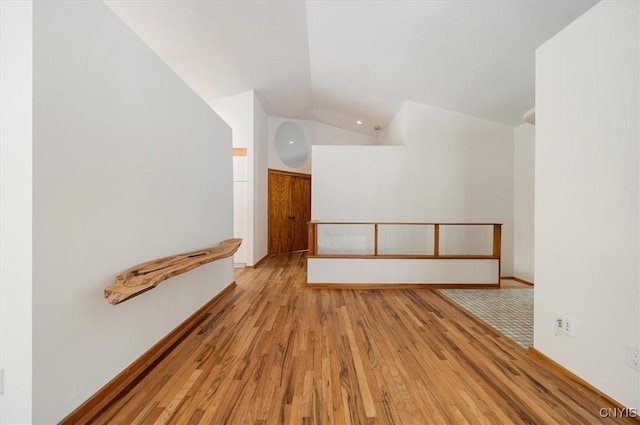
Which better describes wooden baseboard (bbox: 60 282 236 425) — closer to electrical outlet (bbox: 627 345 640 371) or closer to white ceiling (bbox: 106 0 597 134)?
electrical outlet (bbox: 627 345 640 371)

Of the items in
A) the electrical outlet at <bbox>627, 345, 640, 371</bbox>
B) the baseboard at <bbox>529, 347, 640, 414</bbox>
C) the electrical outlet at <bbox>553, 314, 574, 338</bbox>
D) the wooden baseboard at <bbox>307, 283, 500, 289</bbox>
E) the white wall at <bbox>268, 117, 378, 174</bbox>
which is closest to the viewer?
the electrical outlet at <bbox>627, 345, 640, 371</bbox>

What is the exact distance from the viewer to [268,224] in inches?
262

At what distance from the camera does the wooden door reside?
6.76 meters

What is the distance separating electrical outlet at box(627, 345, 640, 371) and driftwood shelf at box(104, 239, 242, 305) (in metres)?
2.79

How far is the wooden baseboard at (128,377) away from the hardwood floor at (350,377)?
0.19ft

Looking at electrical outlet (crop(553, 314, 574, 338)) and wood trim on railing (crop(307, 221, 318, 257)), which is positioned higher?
wood trim on railing (crop(307, 221, 318, 257))

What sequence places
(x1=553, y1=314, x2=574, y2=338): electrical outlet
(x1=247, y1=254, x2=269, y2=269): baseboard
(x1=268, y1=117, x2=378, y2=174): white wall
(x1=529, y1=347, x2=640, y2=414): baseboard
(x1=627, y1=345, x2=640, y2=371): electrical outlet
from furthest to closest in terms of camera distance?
(x1=268, y1=117, x2=378, y2=174): white wall, (x1=247, y1=254, x2=269, y2=269): baseboard, (x1=553, y1=314, x2=574, y2=338): electrical outlet, (x1=529, y1=347, x2=640, y2=414): baseboard, (x1=627, y1=345, x2=640, y2=371): electrical outlet

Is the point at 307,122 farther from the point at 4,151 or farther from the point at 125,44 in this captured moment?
the point at 4,151

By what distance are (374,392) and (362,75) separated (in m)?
4.41

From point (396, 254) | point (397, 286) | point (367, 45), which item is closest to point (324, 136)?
point (367, 45)

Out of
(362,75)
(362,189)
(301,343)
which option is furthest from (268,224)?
(301,343)

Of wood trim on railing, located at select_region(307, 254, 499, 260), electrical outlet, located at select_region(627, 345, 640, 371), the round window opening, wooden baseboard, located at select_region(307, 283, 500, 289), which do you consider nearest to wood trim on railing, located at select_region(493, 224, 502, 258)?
wood trim on railing, located at select_region(307, 254, 499, 260)

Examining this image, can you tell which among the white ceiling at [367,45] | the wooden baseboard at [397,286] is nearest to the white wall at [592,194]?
the white ceiling at [367,45]

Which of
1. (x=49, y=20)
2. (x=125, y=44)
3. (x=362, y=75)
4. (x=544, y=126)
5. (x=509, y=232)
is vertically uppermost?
(x=362, y=75)
